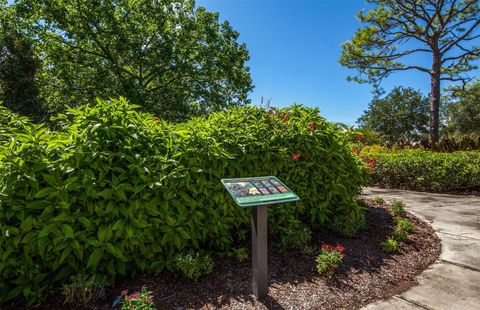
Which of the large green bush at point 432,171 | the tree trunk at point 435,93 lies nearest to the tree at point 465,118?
the tree trunk at point 435,93

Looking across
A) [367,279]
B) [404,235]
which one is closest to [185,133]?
[367,279]

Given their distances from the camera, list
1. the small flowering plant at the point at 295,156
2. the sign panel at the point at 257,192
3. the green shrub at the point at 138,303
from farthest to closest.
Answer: the small flowering plant at the point at 295,156 → the sign panel at the point at 257,192 → the green shrub at the point at 138,303

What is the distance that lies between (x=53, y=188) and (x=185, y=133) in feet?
4.14

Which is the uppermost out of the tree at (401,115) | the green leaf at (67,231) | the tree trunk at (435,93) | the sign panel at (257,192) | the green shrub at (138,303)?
the tree at (401,115)

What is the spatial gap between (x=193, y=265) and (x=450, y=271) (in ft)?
8.23

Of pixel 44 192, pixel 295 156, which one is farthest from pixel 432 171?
pixel 44 192

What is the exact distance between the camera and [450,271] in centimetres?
276

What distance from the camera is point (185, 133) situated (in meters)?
2.94

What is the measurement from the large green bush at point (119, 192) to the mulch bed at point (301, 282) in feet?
0.85

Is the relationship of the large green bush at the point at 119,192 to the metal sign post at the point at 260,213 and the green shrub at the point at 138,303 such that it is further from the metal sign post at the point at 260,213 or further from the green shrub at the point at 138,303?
the metal sign post at the point at 260,213

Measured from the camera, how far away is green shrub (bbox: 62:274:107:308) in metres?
2.10

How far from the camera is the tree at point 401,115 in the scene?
38.2 metres

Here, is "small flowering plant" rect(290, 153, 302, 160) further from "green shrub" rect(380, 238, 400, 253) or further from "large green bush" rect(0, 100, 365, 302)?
"green shrub" rect(380, 238, 400, 253)

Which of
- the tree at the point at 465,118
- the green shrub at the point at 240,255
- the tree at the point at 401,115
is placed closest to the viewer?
the green shrub at the point at 240,255
